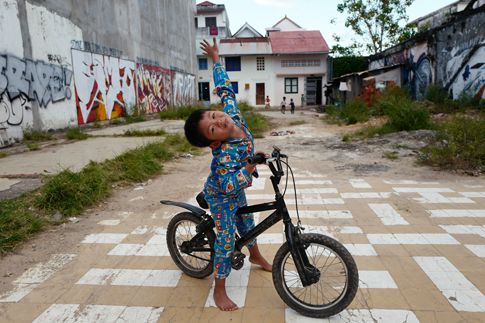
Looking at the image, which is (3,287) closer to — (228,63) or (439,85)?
(439,85)

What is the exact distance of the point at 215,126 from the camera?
2.28 m

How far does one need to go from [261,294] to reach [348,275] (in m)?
0.70

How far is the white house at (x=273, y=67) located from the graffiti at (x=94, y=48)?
18.3 meters

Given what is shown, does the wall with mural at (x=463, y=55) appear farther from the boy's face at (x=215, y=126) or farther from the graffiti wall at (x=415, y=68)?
the boy's face at (x=215, y=126)

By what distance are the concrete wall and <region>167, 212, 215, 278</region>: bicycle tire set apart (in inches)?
285

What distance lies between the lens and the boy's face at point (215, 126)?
2271 mm

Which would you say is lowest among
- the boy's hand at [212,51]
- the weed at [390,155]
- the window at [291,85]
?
the weed at [390,155]

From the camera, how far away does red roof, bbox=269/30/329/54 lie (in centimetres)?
3244

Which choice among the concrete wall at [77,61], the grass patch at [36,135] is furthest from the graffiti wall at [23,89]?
the grass patch at [36,135]

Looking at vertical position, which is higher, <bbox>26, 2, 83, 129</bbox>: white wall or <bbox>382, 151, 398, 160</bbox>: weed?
<bbox>26, 2, 83, 129</bbox>: white wall

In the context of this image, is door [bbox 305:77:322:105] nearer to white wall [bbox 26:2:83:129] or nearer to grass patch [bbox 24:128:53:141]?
white wall [bbox 26:2:83:129]

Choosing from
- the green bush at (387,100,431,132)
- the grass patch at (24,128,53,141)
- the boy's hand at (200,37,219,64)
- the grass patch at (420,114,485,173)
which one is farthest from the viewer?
the green bush at (387,100,431,132)

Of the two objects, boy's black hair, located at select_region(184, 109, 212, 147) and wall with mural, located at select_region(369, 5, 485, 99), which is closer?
boy's black hair, located at select_region(184, 109, 212, 147)

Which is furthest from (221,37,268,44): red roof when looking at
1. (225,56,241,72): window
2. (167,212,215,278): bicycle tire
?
(167,212,215,278): bicycle tire
